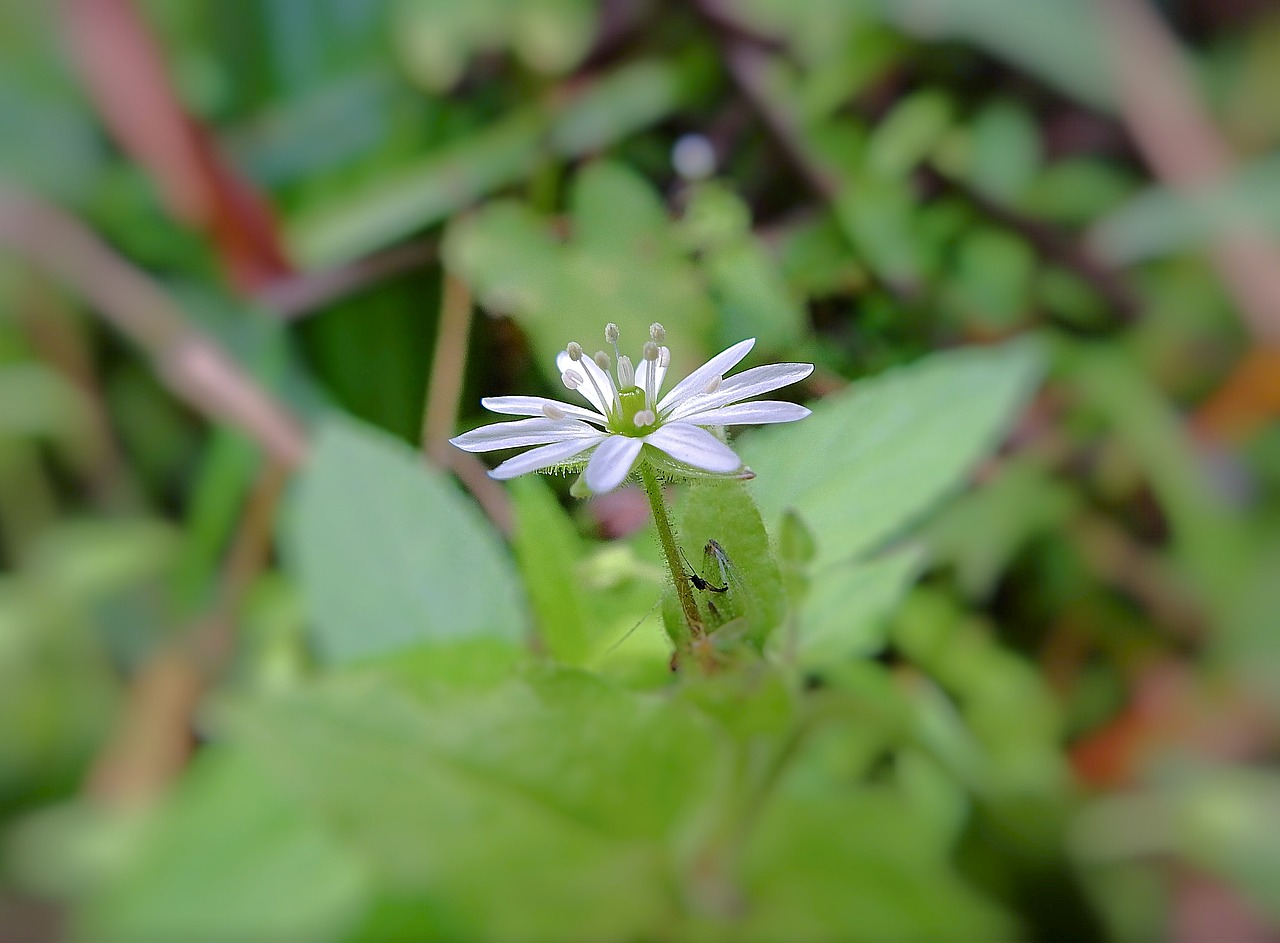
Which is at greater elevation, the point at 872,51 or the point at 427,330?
the point at 872,51

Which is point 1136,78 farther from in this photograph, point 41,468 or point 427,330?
point 41,468

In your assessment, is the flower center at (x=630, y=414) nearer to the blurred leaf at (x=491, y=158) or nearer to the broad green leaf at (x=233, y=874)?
the broad green leaf at (x=233, y=874)

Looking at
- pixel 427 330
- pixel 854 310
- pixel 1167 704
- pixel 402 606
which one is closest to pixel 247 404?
pixel 427 330

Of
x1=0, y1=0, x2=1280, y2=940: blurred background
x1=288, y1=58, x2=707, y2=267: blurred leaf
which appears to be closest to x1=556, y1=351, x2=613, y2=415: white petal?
x1=0, y1=0, x2=1280, y2=940: blurred background

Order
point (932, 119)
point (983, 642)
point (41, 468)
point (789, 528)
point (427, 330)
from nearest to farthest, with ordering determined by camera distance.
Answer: point (789, 528) → point (427, 330) → point (983, 642) → point (932, 119) → point (41, 468)

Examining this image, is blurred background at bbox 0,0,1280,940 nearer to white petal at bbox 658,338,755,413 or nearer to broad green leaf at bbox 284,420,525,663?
broad green leaf at bbox 284,420,525,663

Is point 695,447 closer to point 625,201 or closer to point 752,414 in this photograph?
point 752,414

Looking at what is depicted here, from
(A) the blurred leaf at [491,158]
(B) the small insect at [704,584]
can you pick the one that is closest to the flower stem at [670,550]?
(B) the small insect at [704,584]

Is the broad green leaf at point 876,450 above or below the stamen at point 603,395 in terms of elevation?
below

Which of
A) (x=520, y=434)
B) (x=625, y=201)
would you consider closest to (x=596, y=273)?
(x=625, y=201)
